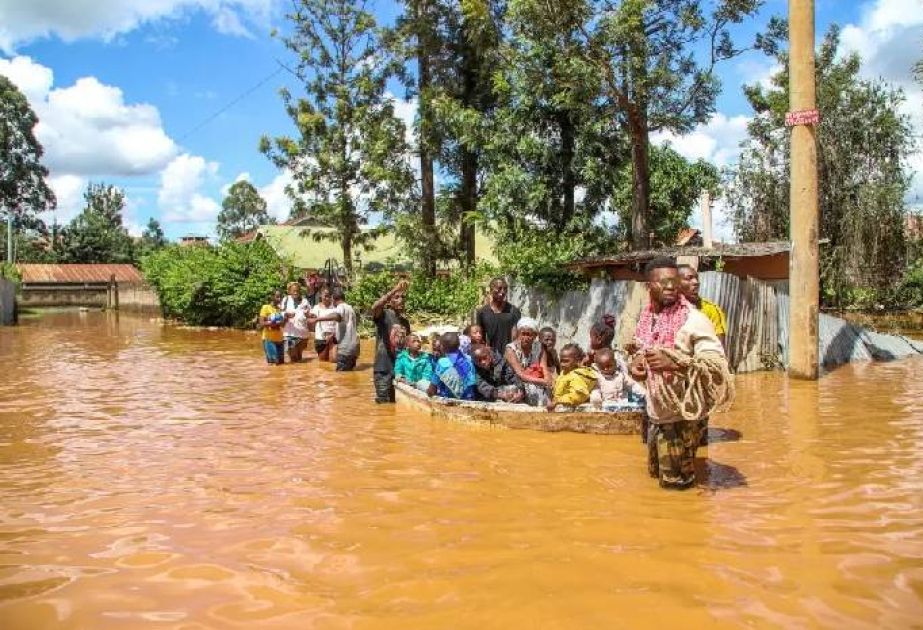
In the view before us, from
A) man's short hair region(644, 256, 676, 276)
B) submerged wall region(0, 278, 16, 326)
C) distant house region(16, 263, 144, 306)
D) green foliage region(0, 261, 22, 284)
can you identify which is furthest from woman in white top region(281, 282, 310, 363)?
green foliage region(0, 261, 22, 284)

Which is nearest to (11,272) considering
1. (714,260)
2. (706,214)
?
(706,214)

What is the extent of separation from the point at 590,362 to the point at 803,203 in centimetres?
477

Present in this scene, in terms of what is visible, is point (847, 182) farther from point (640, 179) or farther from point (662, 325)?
point (662, 325)

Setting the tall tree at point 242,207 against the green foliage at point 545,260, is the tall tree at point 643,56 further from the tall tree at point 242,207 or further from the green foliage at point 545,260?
the tall tree at point 242,207

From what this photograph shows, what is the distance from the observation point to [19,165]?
192ft

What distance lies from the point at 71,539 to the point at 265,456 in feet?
7.97

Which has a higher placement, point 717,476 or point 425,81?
point 425,81

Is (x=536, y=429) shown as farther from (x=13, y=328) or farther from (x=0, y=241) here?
(x=0, y=241)

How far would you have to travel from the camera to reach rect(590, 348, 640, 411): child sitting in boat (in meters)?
7.93

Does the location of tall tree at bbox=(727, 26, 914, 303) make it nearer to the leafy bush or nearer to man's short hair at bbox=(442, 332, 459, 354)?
the leafy bush

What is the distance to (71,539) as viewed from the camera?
16.1 ft

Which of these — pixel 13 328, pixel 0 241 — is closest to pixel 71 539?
pixel 13 328

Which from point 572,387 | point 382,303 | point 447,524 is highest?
point 382,303

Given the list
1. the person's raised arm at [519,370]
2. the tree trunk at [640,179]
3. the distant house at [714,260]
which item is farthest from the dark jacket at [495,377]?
the tree trunk at [640,179]
